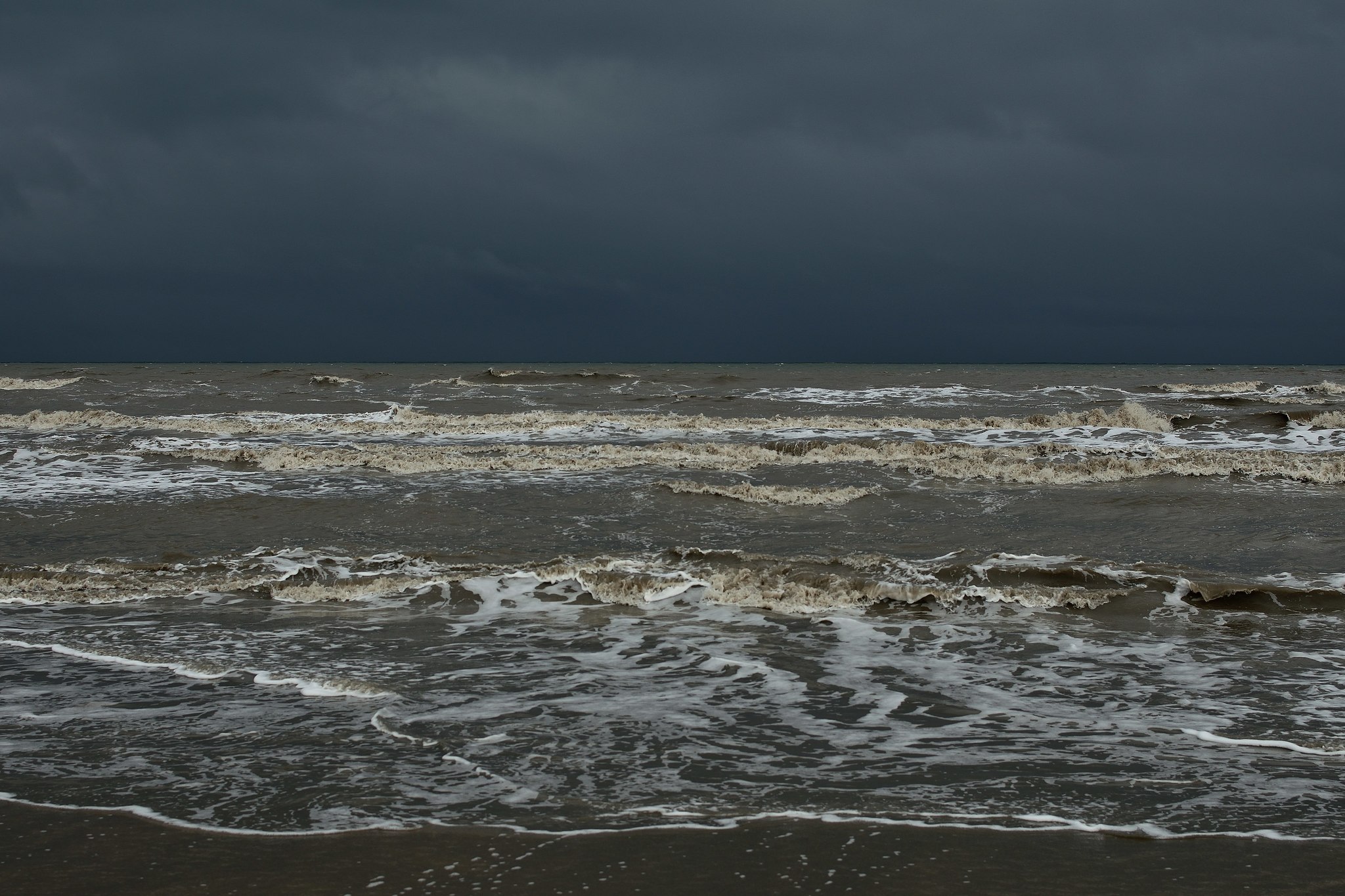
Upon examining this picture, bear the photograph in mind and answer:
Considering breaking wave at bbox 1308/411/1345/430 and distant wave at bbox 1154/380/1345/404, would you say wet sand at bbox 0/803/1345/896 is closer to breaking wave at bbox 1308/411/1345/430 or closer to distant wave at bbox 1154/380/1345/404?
breaking wave at bbox 1308/411/1345/430

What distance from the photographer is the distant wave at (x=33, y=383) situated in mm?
34656

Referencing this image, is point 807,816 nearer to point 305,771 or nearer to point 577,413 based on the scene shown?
point 305,771

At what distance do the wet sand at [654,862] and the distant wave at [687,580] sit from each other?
4002mm

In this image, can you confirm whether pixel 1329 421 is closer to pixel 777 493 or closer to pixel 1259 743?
pixel 777 493

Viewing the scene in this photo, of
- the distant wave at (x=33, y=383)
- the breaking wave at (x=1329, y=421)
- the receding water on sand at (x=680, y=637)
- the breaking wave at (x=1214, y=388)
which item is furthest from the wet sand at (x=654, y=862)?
the distant wave at (x=33, y=383)

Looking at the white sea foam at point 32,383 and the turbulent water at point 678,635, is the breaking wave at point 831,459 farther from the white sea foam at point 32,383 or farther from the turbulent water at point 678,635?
the white sea foam at point 32,383

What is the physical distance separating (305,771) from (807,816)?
7.05 feet

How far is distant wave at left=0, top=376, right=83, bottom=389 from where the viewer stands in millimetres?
34656

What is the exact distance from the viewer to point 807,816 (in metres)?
3.80

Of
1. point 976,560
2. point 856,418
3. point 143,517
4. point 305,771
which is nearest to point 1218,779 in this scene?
point 305,771

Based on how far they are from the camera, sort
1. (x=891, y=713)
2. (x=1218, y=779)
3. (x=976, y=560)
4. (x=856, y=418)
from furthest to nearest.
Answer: (x=856, y=418) < (x=976, y=560) < (x=891, y=713) < (x=1218, y=779)

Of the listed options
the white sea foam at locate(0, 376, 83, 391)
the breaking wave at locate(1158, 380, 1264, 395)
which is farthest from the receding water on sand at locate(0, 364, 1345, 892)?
A: the white sea foam at locate(0, 376, 83, 391)

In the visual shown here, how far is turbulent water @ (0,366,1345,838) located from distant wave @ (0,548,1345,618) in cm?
4

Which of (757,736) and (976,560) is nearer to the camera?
(757,736)
